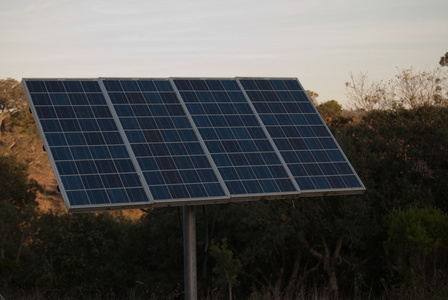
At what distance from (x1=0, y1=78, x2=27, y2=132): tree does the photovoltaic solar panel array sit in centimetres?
6578

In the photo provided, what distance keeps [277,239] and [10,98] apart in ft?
174

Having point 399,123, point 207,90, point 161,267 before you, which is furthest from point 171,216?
point 207,90

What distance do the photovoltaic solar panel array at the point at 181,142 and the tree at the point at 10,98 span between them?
65.8 metres

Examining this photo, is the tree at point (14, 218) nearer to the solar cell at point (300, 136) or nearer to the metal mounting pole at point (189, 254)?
the solar cell at point (300, 136)

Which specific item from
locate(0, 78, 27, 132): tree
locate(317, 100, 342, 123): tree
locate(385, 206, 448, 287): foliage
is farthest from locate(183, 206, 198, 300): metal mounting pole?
locate(0, 78, 27, 132): tree

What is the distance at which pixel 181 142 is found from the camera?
1227 cm

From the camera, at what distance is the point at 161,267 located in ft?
119

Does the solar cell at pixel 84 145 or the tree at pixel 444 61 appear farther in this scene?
the tree at pixel 444 61

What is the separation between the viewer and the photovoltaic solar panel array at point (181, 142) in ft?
36.2

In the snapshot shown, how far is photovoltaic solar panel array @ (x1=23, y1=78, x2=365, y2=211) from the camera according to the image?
1102 cm

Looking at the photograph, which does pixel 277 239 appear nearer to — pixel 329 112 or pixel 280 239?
pixel 280 239

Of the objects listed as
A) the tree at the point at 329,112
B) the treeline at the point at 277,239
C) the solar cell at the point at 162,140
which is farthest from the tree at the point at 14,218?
the solar cell at the point at 162,140

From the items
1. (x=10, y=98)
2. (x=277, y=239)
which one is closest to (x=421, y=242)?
(x=277, y=239)

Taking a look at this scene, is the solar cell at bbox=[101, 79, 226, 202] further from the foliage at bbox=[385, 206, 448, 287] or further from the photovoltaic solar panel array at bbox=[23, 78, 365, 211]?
the foliage at bbox=[385, 206, 448, 287]
